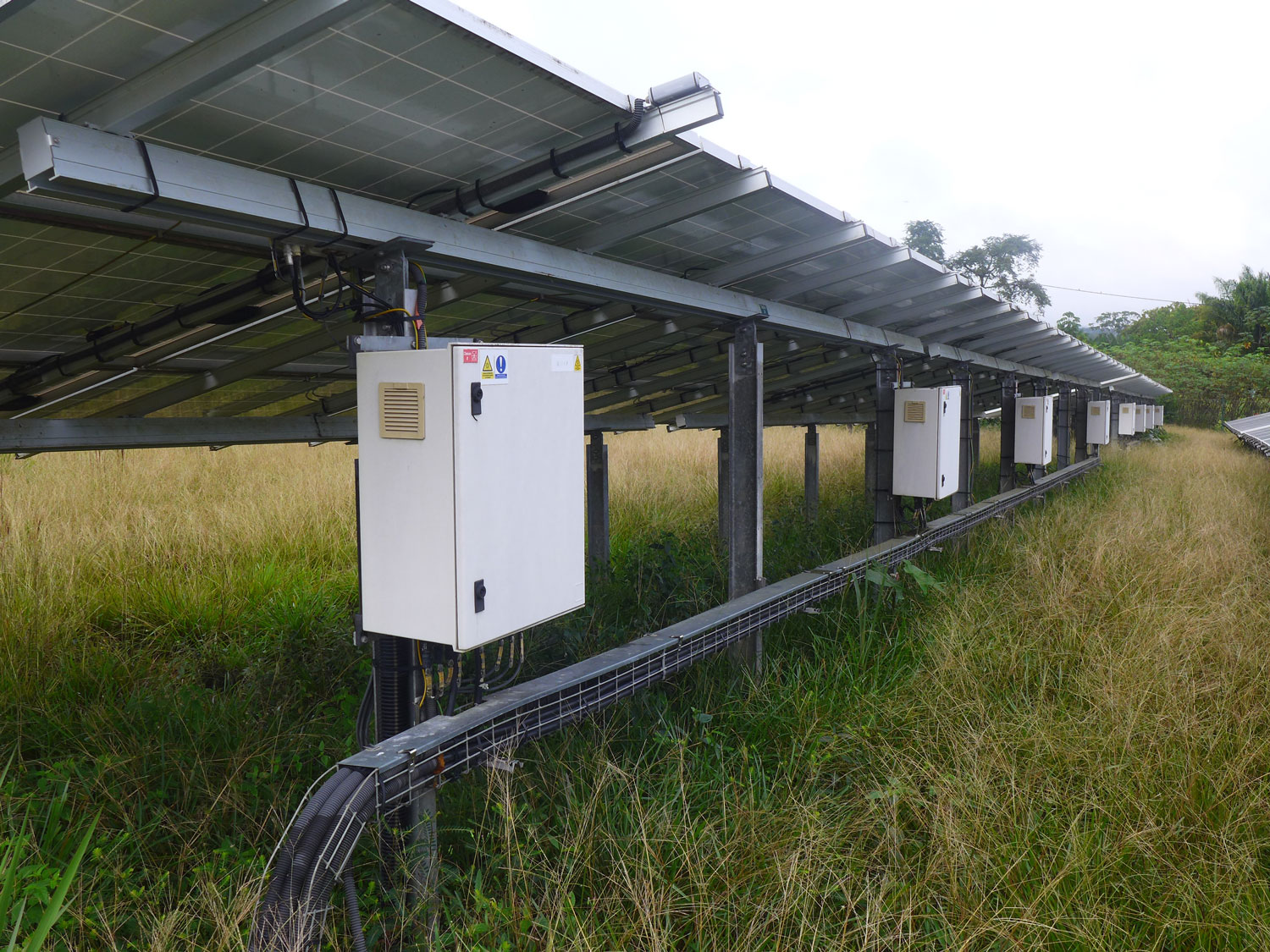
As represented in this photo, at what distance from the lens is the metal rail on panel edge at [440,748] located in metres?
2.05

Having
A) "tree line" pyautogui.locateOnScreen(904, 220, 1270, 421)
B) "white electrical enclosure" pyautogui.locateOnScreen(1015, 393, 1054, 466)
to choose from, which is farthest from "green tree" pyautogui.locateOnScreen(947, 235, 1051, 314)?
"white electrical enclosure" pyautogui.locateOnScreen(1015, 393, 1054, 466)

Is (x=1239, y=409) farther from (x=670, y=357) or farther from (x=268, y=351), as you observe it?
(x=268, y=351)

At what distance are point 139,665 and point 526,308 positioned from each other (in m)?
2.84

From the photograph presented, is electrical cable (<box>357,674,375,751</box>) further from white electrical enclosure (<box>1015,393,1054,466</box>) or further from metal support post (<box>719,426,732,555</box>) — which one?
white electrical enclosure (<box>1015,393,1054,466</box>)

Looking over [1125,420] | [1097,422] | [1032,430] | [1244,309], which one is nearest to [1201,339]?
[1244,309]

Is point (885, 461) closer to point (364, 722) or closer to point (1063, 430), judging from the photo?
point (364, 722)

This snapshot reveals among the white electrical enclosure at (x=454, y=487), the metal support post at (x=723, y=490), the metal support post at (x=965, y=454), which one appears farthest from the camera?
the metal support post at (x=965, y=454)

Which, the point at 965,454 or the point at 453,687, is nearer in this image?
the point at 453,687

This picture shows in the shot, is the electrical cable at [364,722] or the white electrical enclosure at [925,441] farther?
the white electrical enclosure at [925,441]

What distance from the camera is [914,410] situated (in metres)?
6.29

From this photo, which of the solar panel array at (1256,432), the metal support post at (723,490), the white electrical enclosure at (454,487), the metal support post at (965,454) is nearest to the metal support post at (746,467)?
the white electrical enclosure at (454,487)

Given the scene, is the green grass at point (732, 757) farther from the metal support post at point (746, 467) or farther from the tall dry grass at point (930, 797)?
the metal support post at point (746, 467)

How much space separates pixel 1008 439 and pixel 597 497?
5926mm

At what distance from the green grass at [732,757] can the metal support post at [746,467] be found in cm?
50
